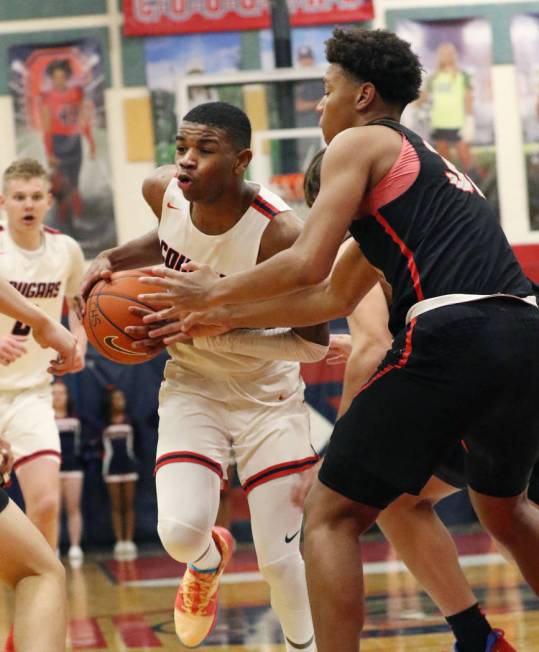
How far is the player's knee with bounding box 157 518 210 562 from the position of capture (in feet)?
13.8

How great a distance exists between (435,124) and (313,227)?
959cm

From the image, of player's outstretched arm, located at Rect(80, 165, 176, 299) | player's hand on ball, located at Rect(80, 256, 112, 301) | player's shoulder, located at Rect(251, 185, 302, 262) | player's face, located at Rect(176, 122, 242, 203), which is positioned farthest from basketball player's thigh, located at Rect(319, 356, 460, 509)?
player's outstretched arm, located at Rect(80, 165, 176, 299)

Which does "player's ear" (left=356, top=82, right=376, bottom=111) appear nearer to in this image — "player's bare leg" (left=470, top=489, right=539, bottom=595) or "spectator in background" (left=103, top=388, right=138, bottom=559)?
"player's bare leg" (left=470, top=489, right=539, bottom=595)

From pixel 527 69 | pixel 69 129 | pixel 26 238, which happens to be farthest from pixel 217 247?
pixel 527 69

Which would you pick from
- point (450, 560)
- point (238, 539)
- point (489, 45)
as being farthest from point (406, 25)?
point (450, 560)

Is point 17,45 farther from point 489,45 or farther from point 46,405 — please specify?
point 46,405

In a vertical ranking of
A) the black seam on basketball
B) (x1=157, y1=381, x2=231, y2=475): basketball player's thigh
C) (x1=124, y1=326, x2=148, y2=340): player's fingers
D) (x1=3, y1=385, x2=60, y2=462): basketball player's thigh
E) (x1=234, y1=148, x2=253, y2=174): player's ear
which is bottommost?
(x1=3, y1=385, x2=60, y2=462): basketball player's thigh

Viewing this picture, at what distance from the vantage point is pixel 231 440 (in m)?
4.50

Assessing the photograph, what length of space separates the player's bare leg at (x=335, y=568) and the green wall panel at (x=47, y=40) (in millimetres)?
9788

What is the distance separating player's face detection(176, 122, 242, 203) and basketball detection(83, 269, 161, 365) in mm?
380

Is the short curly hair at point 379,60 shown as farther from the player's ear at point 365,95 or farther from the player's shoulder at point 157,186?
the player's shoulder at point 157,186

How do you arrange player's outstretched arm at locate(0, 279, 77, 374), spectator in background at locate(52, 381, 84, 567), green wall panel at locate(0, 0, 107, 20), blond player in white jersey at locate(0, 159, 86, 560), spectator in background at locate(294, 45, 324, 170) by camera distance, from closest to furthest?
player's outstretched arm at locate(0, 279, 77, 374)
blond player in white jersey at locate(0, 159, 86, 560)
spectator in background at locate(52, 381, 84, 567)
spectator in background at locate(294, 45, 324, 170)
green wall panel at locate(0, 0, 107, 20)

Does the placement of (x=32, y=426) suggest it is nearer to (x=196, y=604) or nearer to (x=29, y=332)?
(x=29, y=332)

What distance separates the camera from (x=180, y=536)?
13.9 ft
